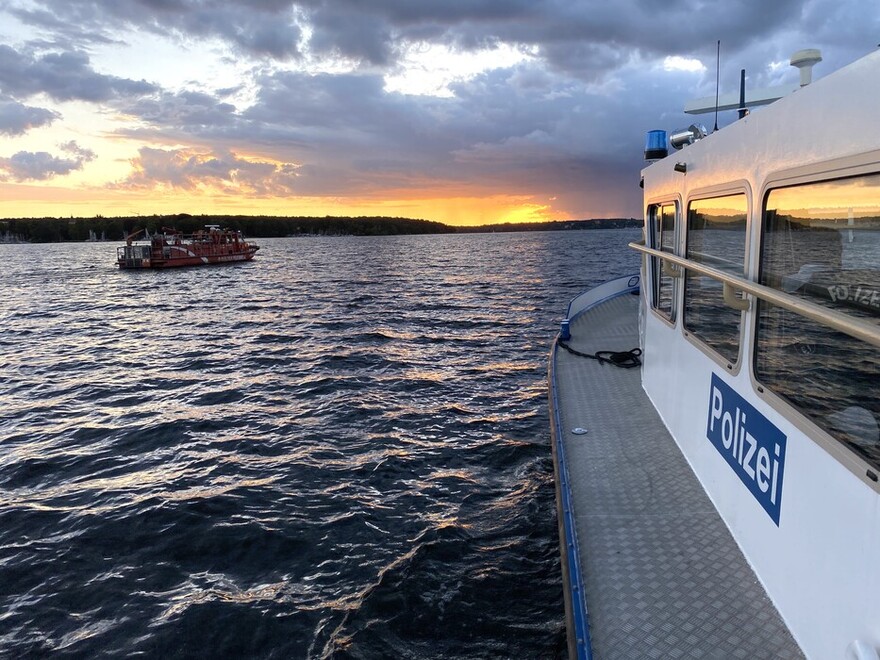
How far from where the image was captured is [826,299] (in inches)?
110

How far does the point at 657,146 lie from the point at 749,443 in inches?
187

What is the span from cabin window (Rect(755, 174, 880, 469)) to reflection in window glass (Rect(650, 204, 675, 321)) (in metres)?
2.36

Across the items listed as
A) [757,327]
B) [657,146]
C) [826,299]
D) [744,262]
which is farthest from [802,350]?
[657,146]

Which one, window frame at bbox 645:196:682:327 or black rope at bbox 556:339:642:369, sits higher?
window frame at bbox 645:196:682:327

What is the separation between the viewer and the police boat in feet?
8.02

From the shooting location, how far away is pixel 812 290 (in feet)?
9.69

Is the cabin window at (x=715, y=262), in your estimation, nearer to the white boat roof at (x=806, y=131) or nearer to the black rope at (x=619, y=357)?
the white boat roof at (x=806, y=131)

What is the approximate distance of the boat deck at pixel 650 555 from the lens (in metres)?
3.50

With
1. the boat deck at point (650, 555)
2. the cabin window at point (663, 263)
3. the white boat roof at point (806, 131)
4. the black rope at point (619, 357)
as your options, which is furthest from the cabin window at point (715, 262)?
the black rope at point (619, 357)

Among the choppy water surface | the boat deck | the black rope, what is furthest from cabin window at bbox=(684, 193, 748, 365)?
the black rope

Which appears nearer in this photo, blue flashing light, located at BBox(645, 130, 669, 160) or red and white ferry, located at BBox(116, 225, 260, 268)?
blue flashing light, located at BBox(645, 130, 669, 160)

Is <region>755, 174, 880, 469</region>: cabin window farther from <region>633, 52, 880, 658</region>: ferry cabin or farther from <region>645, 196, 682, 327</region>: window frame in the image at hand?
<region>645, 196, 682, 327</region>: window frame

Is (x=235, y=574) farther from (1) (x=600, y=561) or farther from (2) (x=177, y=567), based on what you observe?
(1) (x=600, y=561)

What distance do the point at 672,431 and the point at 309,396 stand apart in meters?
8.97
